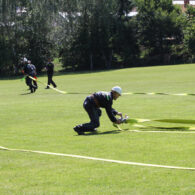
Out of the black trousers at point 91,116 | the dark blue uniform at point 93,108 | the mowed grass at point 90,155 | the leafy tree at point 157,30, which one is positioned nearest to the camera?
the mowed grass at point 90,155

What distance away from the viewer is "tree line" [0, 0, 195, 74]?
63125 millimetres

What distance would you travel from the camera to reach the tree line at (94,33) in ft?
207

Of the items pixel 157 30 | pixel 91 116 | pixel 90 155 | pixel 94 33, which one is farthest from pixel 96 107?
pixel 157 30

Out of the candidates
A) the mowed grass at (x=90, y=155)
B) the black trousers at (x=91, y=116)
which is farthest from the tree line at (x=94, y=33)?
the black trousers at (x=91, y=116)

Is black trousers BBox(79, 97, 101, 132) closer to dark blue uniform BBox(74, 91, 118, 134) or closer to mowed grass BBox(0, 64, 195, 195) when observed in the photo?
dark blue uniform BBox(74, 91, 118, 134)

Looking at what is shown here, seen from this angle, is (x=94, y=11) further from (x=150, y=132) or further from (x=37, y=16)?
(x=150, y=132)

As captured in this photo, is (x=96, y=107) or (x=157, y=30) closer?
(x=96, y=107)

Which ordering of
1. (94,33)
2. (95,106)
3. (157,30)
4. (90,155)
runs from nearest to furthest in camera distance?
(90,155)
(95,106)
(94,33)
(157,30)

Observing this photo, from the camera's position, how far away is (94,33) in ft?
228

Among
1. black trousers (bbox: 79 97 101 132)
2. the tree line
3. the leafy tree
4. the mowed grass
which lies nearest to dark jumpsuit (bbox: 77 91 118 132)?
black trousers (bbox: 79 97 101 132)

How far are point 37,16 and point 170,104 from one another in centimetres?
4541

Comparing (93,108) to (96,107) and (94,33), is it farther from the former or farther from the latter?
(94,33)

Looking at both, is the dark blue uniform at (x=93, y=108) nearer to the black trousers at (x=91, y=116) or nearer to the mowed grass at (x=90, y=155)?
the black trousers at (x=91, y=116)

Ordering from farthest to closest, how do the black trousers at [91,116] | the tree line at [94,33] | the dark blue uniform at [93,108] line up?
the tree line at [94,33] → the black trousers at [91,116] → the dark blue uniform at [93,108]
